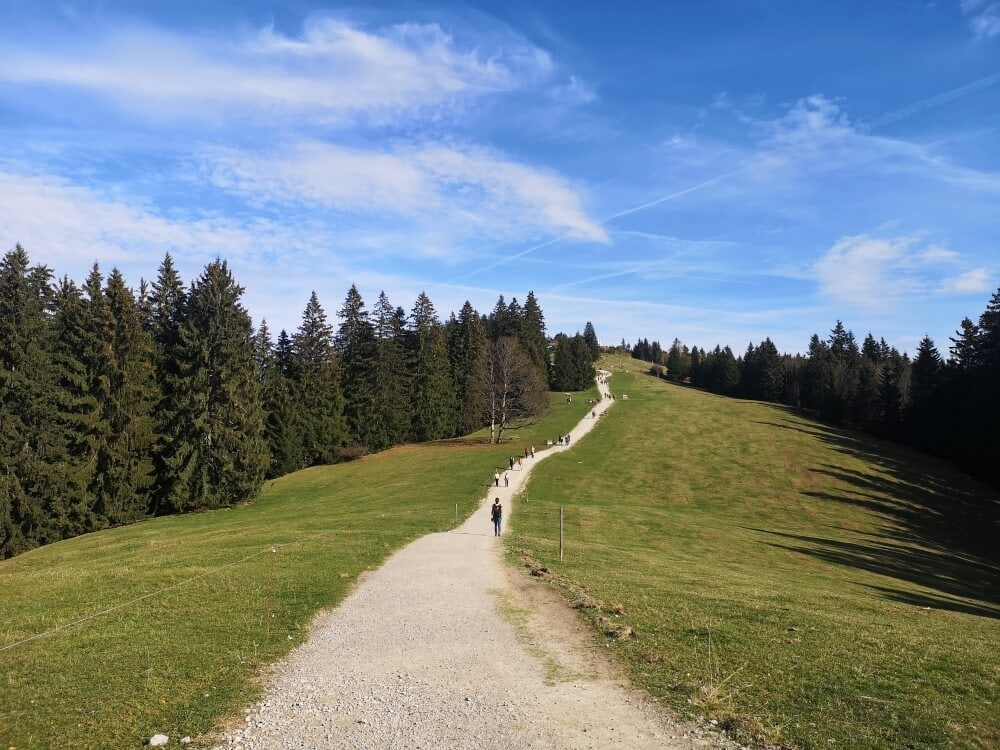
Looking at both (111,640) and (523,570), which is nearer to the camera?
(111,640)

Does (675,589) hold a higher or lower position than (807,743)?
lower

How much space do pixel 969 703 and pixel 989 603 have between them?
22545 millimetres

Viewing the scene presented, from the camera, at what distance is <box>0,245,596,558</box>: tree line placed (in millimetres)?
38000

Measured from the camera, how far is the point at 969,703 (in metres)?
8.95

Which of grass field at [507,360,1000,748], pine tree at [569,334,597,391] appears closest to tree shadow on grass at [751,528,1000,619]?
grass field at [507,360,1000,748]

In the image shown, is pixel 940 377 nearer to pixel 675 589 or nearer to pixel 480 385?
pixel 480 385

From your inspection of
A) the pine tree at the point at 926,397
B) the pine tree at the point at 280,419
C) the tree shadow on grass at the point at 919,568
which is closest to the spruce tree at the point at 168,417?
the pine tree at the point at 280,419

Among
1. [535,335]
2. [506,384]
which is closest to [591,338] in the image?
[535,335]

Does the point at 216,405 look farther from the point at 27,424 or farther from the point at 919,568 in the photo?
the point at 919,568

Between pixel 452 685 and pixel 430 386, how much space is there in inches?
2692

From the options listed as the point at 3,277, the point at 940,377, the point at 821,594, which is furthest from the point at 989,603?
the point at 940,377

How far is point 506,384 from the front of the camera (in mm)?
71188

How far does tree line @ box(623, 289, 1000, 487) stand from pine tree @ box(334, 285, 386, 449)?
72.6 meters

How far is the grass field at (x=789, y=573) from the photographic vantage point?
344 inches
